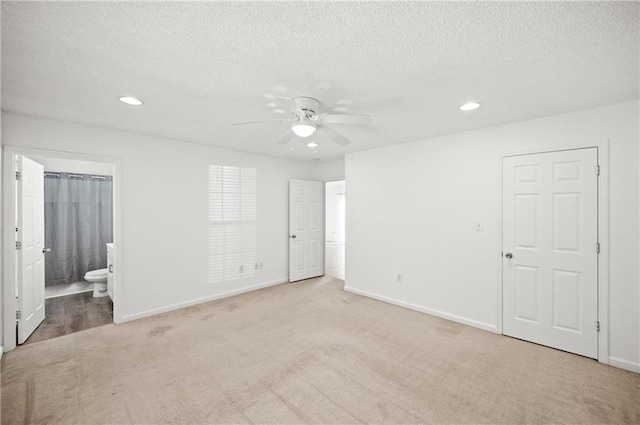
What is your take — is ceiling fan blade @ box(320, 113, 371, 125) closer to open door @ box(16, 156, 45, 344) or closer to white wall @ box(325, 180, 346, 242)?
open door @ box(16, 156, 45, 344)

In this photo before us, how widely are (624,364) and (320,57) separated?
12.0 ft

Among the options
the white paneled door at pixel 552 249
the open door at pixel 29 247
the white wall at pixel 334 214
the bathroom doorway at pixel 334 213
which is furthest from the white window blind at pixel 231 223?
the white wall at pixel 334 214

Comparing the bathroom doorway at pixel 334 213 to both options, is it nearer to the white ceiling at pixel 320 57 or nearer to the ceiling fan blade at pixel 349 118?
the white ceiling at pixel 320 57

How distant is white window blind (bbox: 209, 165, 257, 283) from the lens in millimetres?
4410

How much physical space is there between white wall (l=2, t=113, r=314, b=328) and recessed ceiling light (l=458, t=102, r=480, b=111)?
11.1 ft

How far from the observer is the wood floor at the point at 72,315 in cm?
327

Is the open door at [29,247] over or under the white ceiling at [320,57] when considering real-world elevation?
under

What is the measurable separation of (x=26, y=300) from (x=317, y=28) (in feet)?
13.5

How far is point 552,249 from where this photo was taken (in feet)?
9.50

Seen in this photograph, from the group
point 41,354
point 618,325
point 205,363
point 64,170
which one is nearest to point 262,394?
point 205,363

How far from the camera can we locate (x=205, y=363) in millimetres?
2572

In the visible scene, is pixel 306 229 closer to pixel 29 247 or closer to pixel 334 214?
pixel 29 247

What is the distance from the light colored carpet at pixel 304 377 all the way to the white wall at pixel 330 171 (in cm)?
301

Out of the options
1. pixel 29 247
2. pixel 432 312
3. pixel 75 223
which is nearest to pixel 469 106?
pixel 432 312
